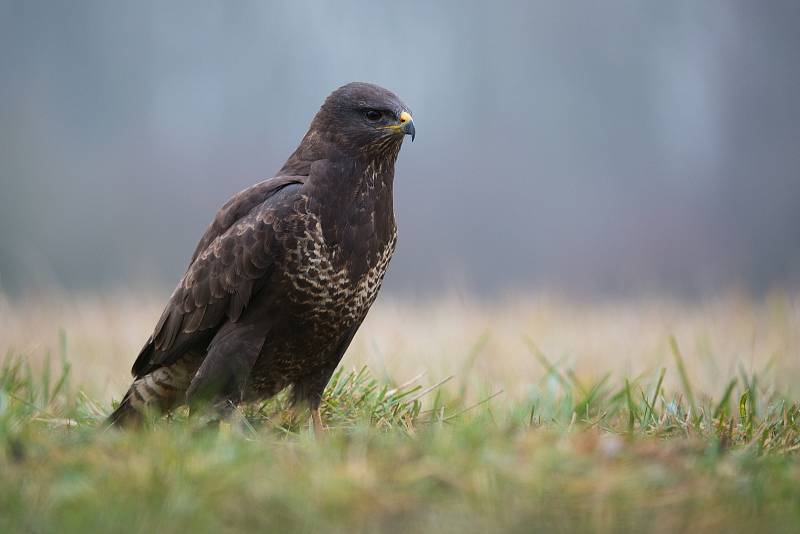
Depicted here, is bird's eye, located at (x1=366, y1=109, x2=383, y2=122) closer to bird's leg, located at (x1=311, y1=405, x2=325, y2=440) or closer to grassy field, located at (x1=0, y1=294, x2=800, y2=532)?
grassy field, located at (x1=0, y1=294, x2=800, y2=532)

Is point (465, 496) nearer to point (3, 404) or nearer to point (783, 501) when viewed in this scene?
point (783, 501)

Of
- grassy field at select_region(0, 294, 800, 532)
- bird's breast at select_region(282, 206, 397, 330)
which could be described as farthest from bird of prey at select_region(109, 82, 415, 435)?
grassy field at select_region(0, 294, 800, 532)

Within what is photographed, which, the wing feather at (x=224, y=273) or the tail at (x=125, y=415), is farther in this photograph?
the tail at (x=125, y=415)

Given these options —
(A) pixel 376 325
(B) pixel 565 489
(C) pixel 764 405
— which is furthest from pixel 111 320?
(B) pixel 565 489

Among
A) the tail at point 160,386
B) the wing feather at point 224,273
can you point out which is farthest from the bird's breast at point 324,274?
the tail at point 160,386

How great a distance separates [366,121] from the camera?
15.4 ft

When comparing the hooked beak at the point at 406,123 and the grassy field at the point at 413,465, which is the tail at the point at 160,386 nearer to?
the grassy field at the point at 413,465

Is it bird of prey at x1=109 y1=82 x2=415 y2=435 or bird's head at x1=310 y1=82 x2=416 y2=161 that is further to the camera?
bird's head at x1=310 y1=82 x2=416 y2=161

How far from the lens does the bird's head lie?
15.3ft

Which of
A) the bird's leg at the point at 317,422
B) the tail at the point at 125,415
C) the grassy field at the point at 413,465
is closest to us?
the grassy field at the point at 413,465

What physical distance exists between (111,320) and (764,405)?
523 cm

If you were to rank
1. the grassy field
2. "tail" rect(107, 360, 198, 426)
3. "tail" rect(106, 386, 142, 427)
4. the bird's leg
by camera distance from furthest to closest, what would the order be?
"tail" rect(107, 360, 198, 426)
"tail" rect(106, 386, 142, 427)
the bird's leg
the grassy field

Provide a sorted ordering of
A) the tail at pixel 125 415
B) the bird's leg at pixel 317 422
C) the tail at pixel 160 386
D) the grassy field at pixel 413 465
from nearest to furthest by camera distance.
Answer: the grassy field at pixel 413 465
the bird's leg at pixel 317 422
the tail at pixel 125 415
the tail at pixel 160 386

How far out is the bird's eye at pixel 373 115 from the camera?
4703 mm
